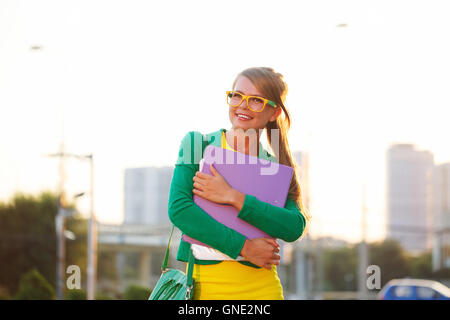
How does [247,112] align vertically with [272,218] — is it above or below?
above

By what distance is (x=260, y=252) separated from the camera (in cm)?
239

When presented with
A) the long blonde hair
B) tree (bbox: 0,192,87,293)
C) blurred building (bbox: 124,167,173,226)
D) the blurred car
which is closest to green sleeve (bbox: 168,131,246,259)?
the long blonde hair

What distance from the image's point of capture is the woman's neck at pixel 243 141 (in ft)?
8.20

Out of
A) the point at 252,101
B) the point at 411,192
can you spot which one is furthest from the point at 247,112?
A: the point at 411,192

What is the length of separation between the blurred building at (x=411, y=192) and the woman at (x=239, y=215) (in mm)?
98945

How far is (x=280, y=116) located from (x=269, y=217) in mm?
422

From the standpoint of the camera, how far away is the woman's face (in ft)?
8.38

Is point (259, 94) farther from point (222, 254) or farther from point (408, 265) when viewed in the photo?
point (408, 265)

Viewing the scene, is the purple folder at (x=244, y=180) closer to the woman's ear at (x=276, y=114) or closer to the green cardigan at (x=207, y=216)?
the green cardigan at (x=207, y=216)

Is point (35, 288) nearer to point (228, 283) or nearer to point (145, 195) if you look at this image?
point (228, 283)

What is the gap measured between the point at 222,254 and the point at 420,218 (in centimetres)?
10249

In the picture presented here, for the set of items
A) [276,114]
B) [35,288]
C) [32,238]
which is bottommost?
[32,238]

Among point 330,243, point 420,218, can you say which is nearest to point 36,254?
point 330,243
